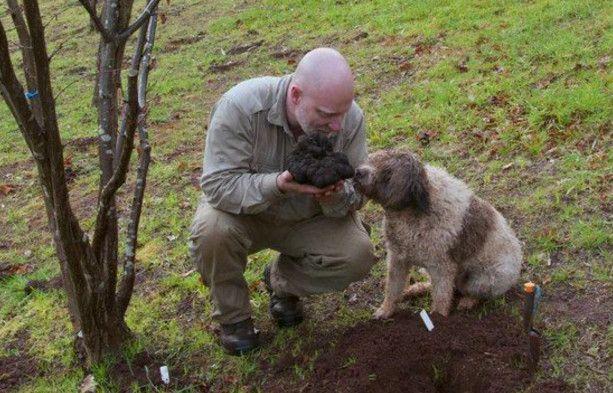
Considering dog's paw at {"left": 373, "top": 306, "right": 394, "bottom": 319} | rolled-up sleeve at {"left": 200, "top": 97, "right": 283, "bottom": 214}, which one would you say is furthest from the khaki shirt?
dog's paw at {"left": 373, "top": 306, "right": 394, "bottom": 319}

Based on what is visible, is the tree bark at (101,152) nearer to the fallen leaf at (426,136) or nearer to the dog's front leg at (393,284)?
the dog's front leg at (393,284)

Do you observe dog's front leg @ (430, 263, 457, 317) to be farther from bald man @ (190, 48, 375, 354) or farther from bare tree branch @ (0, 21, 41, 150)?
bare tree branch @ (0, 21, 41, 150)

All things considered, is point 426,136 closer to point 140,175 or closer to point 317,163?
point 317,163

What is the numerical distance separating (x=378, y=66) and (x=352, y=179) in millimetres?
5382

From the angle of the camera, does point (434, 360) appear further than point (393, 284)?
No

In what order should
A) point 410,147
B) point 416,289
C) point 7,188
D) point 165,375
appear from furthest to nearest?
point 7,188 < point 410,147 < point 416,289 < point 165,375

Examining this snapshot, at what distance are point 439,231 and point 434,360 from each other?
2.75 ft

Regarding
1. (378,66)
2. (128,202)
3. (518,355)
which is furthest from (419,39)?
(518,355)

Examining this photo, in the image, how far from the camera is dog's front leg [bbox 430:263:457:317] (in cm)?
410

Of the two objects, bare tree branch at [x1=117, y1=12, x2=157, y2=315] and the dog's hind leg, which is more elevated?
bare tree branch at [x1=117, y1=12, x2=157, y2=315]

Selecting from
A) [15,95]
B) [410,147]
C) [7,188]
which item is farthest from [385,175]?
[7,188]

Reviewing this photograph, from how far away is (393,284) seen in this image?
171 inches

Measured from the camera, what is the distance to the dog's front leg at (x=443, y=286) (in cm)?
410

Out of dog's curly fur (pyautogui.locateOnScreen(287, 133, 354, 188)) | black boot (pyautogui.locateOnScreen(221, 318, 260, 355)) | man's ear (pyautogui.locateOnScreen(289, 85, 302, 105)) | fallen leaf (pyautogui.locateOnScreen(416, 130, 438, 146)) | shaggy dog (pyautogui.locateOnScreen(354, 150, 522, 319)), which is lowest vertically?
fallen leaf (pyautogui.locateOnScreen(416, 130, 438, 146))
